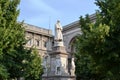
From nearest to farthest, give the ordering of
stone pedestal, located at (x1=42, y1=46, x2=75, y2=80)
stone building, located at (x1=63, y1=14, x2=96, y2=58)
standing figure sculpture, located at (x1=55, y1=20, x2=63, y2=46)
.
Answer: stone pedestal, located at (x1=42, y1=46, x2=75, y2=80) → standing figure sculpture, located at (x1=55, y1=20, x2=63, y2=46) → stone building, located at (x1=63, y1=14, x2=96, y2=58)

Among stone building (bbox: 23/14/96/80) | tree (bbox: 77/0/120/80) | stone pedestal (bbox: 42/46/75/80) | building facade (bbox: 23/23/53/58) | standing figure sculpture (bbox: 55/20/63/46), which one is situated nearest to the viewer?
tree (bbox: 77/0/120/80)

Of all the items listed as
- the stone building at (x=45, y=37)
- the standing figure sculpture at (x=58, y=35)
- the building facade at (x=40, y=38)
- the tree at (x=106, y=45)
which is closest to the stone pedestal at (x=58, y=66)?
the standing figure sculpture at (x=58, y=35)

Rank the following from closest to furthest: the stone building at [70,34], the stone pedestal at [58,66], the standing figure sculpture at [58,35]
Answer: the stone pedestal at [58,66]
the standing figure sculpture at [58,35]
the stone building at [70,34]

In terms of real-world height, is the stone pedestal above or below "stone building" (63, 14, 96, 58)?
below

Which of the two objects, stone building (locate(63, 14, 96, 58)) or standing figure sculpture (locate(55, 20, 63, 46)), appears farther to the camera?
stone building (locate(63, 14, 96, 58))

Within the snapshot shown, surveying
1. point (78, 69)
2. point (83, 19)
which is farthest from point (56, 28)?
point (83, 19)

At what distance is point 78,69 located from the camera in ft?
100

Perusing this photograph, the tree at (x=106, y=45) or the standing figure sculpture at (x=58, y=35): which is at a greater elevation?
the standing figure sculpture at (x=58, y=35)

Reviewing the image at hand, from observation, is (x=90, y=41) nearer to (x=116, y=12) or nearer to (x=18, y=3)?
(x=116, y=12)

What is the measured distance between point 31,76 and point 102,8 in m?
23.0

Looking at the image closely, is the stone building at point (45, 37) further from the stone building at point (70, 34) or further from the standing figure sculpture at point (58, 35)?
the standing figure sculpture at point (58, 35)

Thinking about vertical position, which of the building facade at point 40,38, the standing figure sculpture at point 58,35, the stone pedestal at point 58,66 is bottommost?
the stone pedestal at point 58,66

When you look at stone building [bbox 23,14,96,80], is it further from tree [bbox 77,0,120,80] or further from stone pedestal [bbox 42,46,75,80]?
tree [bbox 77,0,120,80]

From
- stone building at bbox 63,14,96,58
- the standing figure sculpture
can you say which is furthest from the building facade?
the standing figure sculpture
